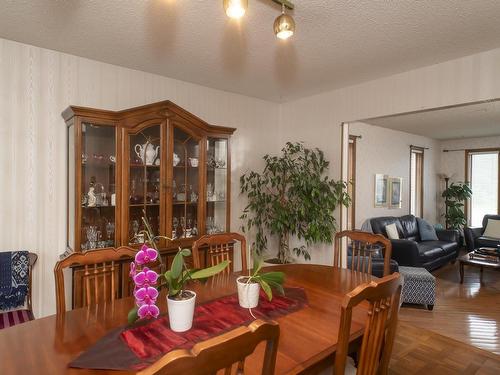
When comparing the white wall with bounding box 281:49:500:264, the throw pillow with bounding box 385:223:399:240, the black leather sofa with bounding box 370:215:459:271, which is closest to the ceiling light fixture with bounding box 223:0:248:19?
the white wall with bounding box 281:49:500:264

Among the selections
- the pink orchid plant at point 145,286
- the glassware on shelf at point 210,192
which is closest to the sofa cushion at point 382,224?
the glassware on shelf at point 210,192

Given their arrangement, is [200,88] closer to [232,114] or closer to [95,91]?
[232,114]

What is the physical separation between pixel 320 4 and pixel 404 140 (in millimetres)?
4991

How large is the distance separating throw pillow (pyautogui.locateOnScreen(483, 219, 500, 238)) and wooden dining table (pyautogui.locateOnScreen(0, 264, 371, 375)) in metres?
5.62

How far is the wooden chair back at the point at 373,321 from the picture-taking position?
3.21 ft

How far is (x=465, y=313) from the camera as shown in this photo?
3.35 meters

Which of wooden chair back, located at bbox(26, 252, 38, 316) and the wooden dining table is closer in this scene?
the wooden dining table

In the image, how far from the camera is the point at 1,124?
2.28 meters

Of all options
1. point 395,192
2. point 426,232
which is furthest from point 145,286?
point 426,232

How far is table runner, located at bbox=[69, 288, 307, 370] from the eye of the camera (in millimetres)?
1023

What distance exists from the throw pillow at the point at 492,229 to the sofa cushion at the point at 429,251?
58.0 inches

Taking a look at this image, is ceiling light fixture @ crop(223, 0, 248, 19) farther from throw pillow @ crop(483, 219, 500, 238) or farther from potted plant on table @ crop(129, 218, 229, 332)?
throw pillow @ crop(483, 219, 500, 238)

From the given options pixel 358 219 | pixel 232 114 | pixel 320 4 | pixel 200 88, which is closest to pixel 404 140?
pixel 358 219

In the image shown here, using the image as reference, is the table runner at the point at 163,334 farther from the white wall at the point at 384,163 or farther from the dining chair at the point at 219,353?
the white wall at the point at 384,163
